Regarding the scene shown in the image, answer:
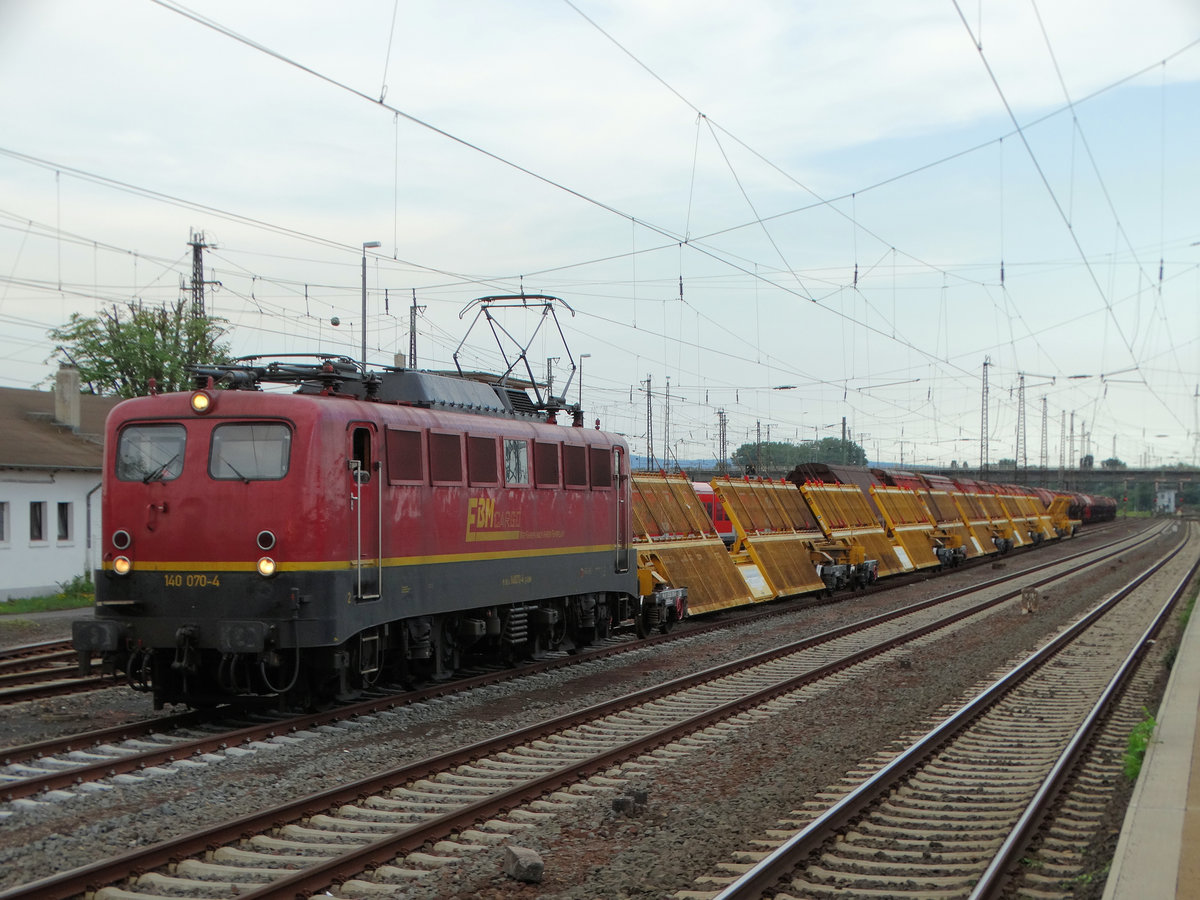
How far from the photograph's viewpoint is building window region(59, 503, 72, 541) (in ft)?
102

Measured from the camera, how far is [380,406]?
13.2 meters

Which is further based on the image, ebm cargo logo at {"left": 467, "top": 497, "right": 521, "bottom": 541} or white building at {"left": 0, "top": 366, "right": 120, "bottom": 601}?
white building at {"left": 0, "top": 366, "right": 120, "bottom": 601}

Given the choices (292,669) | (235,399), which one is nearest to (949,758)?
(292,669)

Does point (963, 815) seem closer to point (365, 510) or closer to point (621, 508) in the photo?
point (365, 510)

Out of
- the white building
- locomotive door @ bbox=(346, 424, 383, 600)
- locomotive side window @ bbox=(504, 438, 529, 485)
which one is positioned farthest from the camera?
the white building

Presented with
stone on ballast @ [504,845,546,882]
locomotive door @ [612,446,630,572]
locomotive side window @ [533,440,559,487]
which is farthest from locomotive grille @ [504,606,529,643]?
stone on ballast @ [504,845,546,882]

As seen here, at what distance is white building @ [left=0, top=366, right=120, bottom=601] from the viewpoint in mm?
29344

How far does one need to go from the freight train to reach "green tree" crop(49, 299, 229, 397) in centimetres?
3205

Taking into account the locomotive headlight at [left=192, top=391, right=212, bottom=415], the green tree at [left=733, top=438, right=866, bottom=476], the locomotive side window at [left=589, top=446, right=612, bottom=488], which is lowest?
the locomotive side window at [left=589, top=446, right=612, bottom=488]

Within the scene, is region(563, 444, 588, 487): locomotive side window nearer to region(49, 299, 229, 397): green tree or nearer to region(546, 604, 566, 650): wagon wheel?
region(546, 604, 566, 650): wagon wheel

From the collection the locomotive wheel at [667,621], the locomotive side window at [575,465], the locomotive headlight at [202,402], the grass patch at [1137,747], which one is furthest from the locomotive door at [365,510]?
the locomotive wheel at [667,621]

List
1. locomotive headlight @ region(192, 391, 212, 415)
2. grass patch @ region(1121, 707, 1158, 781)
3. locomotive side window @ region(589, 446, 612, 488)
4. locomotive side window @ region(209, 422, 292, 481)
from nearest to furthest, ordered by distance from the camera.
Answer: grass patch @ region(1121, 707, 1158, 781), locomotive side window @ region(209, 422, 292, 481), locomotive headlight @ region(192, 391, 212, 415), locomotive side window @ region(589, 446, 612, 488)

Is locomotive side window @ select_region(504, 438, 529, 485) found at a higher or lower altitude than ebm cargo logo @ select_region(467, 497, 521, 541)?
higher

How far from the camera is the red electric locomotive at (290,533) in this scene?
11914 millimetres
